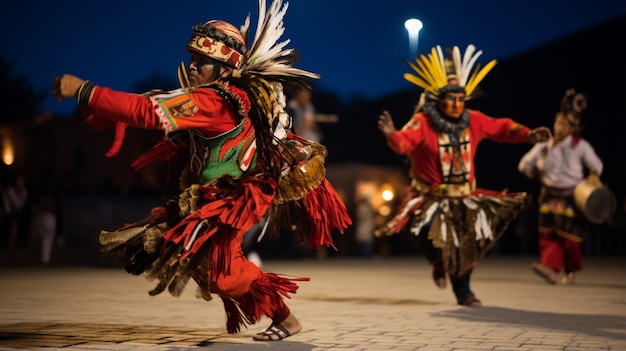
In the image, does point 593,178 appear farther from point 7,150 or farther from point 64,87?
point 7,150

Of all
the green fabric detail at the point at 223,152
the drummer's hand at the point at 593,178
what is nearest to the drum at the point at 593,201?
the drummer's hand at the point at 593,178

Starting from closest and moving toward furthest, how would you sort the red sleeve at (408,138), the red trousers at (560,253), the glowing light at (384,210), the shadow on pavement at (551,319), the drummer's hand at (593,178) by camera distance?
1. the shadow on pavement at (551,319)
2. the red sleeve at (408,138)
3. the drummer's hand at (593,178)
4. the red trousers at (560,253)
5. the glowing light at (384,210)

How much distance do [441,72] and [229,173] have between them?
3.91 m

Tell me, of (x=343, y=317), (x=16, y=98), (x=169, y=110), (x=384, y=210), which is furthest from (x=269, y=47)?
(x=16, y=98)

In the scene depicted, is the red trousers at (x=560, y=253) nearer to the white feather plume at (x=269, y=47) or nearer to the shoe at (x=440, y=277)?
the shoe at (x=440, y=277)

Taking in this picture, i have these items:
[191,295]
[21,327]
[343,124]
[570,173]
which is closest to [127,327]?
[21,327]

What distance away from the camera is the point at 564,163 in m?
11.8

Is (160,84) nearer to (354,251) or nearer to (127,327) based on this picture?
(354,251)

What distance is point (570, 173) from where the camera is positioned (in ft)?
38.5

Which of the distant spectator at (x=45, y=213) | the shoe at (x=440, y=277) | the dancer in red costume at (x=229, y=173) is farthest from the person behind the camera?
the distant spectator at (x=45, y=213)

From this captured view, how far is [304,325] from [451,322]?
1078mm

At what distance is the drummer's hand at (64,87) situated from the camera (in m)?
4.85

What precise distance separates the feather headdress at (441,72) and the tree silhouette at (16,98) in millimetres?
51097

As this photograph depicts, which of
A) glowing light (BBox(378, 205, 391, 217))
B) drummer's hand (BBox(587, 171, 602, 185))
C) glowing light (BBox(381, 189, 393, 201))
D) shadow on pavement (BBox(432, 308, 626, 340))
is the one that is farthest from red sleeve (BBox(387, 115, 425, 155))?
glowing light (BBox(381, 189, 393, 201))
